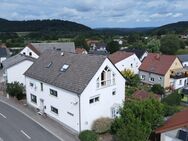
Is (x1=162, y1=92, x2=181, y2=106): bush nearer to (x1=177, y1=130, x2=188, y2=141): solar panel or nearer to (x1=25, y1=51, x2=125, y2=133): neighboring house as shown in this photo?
(x1=25, y1=51, x2=125, y2=133): neighboring house

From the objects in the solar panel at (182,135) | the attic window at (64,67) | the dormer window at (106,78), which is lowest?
the solar panel at (182,135)

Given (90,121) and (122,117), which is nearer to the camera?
(122,117)

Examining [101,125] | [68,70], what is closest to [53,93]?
[68,70]

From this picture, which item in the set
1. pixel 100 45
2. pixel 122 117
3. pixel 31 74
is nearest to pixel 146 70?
pixel 31 74

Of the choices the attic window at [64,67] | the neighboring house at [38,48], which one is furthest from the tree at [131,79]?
the attic window at [64,67]

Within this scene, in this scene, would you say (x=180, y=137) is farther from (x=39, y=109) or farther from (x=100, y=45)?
(x=100, y=45)

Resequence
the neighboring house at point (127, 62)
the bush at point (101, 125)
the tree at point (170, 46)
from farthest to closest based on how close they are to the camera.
A: the tree at point (170, 46) → the neighboring house at point (127, 62) → the bush at point (101, 125)

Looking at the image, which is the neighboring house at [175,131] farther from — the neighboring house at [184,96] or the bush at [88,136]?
the neighboring house at [184,96]
